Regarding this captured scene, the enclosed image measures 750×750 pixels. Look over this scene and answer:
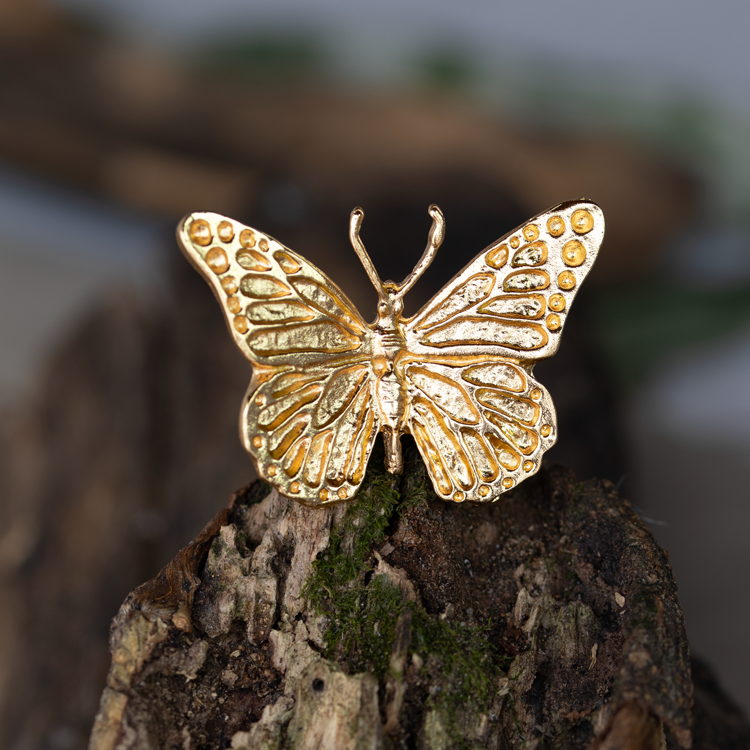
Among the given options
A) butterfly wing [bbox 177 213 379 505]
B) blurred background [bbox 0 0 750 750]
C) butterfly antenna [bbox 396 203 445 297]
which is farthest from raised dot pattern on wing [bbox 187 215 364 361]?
blurred background [bbox 0 0 750 750]

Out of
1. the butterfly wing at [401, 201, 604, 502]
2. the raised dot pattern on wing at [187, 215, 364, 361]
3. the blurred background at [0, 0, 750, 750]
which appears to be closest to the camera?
the raised dot pattern on wing at [187, 215, 364, 361]

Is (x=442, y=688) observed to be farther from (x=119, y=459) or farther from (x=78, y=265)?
(x=78, y=265)

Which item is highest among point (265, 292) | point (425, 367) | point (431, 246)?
point (431, 246)

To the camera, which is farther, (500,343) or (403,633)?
(500,343)

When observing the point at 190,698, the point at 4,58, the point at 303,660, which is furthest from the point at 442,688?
the point at 4,58

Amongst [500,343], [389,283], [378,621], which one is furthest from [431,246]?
[378,621]

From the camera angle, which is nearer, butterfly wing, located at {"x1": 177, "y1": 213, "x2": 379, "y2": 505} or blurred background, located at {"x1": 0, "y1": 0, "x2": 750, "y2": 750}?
butterfly wing, located at {"x1": 177, "y1": 213, "x2": 379, "y2": 505}

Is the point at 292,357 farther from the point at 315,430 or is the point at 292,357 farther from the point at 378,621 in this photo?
the point at 378,621

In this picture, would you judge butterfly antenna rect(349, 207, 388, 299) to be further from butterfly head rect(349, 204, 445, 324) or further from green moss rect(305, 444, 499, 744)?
green moss rect(305, 444, 499, 744)
